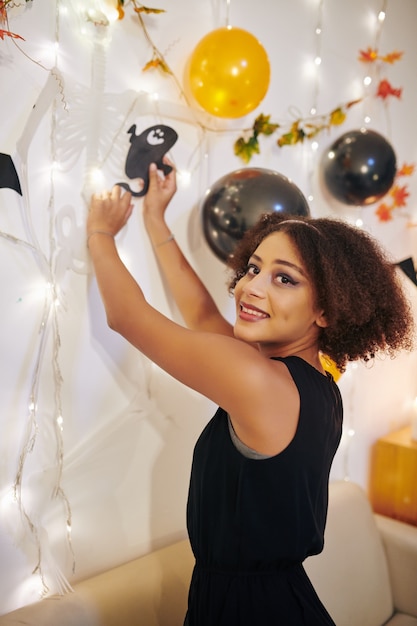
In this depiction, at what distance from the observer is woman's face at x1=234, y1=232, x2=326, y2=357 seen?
3.79 ft

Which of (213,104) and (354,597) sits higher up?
(213,104)

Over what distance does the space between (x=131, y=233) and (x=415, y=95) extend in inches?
68.6

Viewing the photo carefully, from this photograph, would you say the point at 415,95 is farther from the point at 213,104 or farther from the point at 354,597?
the point at 354,597

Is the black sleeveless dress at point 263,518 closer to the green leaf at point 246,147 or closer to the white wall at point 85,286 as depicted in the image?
the white wall at point 85,286

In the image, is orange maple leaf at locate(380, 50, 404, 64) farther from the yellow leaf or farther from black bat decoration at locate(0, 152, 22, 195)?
black bat decoration at locate(0, 152, 22, 195)

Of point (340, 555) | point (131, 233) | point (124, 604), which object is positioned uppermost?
point (131, 233)

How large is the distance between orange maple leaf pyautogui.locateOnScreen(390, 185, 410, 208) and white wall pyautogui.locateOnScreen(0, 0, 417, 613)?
30.6 inches

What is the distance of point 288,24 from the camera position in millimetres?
1876

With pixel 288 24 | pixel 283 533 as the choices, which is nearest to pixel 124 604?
pixel 283 533

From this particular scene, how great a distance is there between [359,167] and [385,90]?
0.65m

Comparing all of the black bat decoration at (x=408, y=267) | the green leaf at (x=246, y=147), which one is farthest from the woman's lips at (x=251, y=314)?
the black bat decoration at (x=408, y=267)

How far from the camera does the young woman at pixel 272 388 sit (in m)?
1.05

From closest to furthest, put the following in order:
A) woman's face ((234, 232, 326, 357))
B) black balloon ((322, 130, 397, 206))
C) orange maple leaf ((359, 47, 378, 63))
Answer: woman's face ((234, 232, 326, 357)) < black balloon ((322, 130, 397, 206)) < orange maple leaf ((359, 47, 378, 63))

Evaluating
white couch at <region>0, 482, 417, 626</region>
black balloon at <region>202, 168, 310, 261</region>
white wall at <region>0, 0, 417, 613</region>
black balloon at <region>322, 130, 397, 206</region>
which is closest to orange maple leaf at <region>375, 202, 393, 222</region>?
black balloon at <region>322, 130, 397, 206</region>
